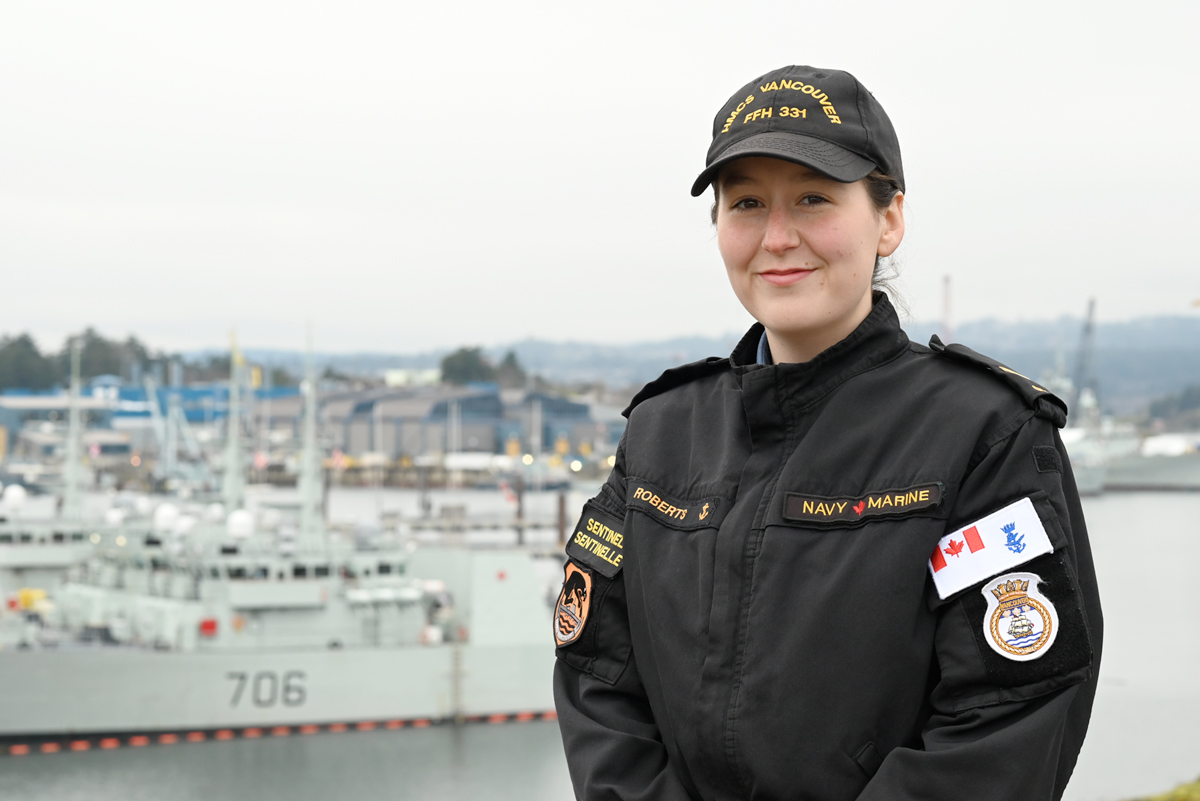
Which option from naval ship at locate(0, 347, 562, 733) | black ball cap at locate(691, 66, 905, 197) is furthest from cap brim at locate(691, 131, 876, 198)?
naval ship at locate(0, 347, 562, 733)

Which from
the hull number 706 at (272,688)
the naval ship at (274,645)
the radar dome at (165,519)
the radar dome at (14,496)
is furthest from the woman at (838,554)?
the radar dome at (14,496)

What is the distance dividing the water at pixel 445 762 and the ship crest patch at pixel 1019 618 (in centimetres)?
1337

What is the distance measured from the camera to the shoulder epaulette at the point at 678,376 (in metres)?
1.44

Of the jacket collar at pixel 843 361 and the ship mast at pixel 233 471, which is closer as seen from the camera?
the jacket collar at pixel 843 361

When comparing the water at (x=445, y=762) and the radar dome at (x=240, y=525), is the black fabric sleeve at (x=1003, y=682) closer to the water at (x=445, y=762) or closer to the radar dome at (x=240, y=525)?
the water at (x=445, y=762)

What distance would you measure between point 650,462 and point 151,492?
39.8 meters

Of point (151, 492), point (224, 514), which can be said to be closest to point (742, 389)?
point (224, 514)

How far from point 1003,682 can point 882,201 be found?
54 cm

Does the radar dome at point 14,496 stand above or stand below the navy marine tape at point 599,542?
below

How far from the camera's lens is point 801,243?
1174 millimetres

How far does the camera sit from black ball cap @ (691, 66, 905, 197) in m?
1.11

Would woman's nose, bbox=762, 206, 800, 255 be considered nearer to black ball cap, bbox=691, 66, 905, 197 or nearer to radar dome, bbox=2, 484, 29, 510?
black ball cap, bbox=691, 66, 905, 197

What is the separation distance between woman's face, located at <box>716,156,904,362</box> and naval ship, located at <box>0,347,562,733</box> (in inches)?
644

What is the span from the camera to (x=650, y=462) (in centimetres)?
135
